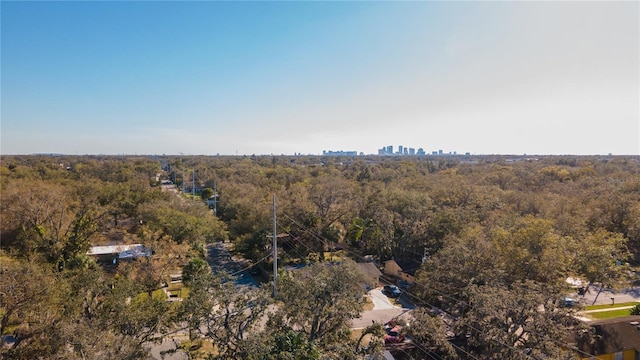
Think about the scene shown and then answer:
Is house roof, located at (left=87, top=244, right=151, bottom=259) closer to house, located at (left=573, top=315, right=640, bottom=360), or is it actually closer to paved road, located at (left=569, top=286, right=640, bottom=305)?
house, located at (left=573, top=315, right=640, bottom=360)

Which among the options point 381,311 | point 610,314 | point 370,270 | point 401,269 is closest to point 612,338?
point 610,314

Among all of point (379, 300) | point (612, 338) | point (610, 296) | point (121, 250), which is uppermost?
point (121, 250)

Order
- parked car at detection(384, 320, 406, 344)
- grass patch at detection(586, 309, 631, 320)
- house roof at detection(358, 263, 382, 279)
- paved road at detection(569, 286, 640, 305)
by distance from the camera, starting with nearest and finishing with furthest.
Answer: parked car at detection(384, 320, 406, 344), grass patch at detection(586, 309, 631, 320), paved road at detection(569, 286, 640, 305), house roof at detection(358, 263, 382, 279)

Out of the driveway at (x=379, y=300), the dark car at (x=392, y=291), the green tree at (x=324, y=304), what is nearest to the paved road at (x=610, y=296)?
the dark car at (x=392, y=291)

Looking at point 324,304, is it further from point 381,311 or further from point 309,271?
point 381,311

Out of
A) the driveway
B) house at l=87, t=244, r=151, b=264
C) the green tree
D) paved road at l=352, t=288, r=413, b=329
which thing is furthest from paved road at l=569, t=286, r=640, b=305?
house at l=87, t=244, r=151, b=264
